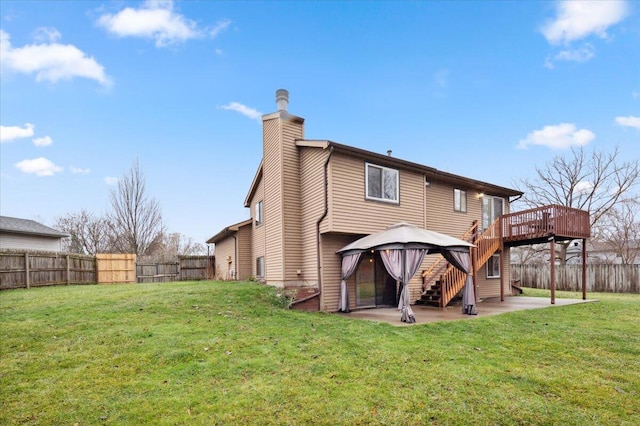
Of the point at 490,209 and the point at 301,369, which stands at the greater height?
the point at 490,209

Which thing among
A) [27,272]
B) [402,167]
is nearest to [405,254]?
[402,167]

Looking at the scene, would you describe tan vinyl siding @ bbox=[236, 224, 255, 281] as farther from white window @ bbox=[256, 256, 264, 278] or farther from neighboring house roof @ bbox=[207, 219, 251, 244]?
white window @ bbox=[256, 256, 264, 278]

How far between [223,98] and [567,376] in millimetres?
18368

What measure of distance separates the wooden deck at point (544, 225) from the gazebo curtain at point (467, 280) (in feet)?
15.6

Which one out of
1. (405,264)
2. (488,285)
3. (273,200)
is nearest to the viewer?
(405,264)

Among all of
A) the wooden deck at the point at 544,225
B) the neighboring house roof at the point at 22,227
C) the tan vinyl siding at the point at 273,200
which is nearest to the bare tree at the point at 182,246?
the neighboring house roof at the point at 22,227

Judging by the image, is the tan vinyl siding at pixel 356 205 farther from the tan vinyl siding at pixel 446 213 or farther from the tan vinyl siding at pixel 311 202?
the tan vinyl siding at pixel 446 213

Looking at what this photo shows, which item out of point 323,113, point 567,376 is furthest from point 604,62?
point 567,376

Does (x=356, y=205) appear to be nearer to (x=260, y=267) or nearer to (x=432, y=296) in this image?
(x=432, y=296)

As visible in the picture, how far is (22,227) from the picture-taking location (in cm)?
2156

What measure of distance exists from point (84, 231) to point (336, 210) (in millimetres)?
31448

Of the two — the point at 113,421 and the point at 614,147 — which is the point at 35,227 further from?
the point at 614,147

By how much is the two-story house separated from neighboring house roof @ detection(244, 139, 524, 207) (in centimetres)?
4

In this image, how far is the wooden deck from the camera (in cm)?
1282
